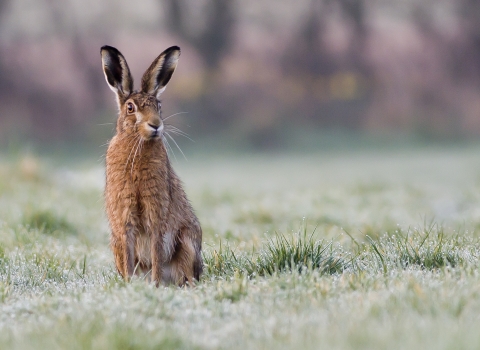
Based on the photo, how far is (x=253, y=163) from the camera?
767 inches

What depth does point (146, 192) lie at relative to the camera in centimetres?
538

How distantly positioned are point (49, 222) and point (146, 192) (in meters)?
4.19

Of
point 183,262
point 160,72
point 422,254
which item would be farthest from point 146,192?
point 422,254

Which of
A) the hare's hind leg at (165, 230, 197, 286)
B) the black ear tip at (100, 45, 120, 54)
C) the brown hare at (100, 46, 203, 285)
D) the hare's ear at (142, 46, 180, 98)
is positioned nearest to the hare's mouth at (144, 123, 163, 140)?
the brown hare at (100, 46, 203, 285)

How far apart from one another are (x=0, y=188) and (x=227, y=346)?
940 cm

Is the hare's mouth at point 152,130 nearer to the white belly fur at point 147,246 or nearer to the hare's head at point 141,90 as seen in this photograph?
the hare's head at point 141,90

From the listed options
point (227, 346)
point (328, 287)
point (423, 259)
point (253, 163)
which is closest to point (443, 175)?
point (253, 163)

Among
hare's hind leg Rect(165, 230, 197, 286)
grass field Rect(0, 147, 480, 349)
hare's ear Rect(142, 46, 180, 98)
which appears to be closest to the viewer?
grass field Rect(0, 147, 480, 349)

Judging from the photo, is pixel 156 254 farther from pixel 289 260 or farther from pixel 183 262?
pixel 289 260

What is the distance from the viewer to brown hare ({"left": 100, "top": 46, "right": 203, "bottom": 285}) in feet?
17.7

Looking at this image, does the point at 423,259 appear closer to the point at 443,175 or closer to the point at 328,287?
the point at 328,287

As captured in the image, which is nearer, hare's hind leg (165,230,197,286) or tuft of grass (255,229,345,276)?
tuft of grass (255,229,345,276)

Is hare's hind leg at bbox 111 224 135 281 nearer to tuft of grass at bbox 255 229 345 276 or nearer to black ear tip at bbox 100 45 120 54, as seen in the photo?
tuft of grass at bbox 255 229 345 276

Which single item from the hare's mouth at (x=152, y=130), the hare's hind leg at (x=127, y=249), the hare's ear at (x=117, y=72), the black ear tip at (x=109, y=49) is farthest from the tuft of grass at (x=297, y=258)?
the black ear tip at (x=109, y=49)
